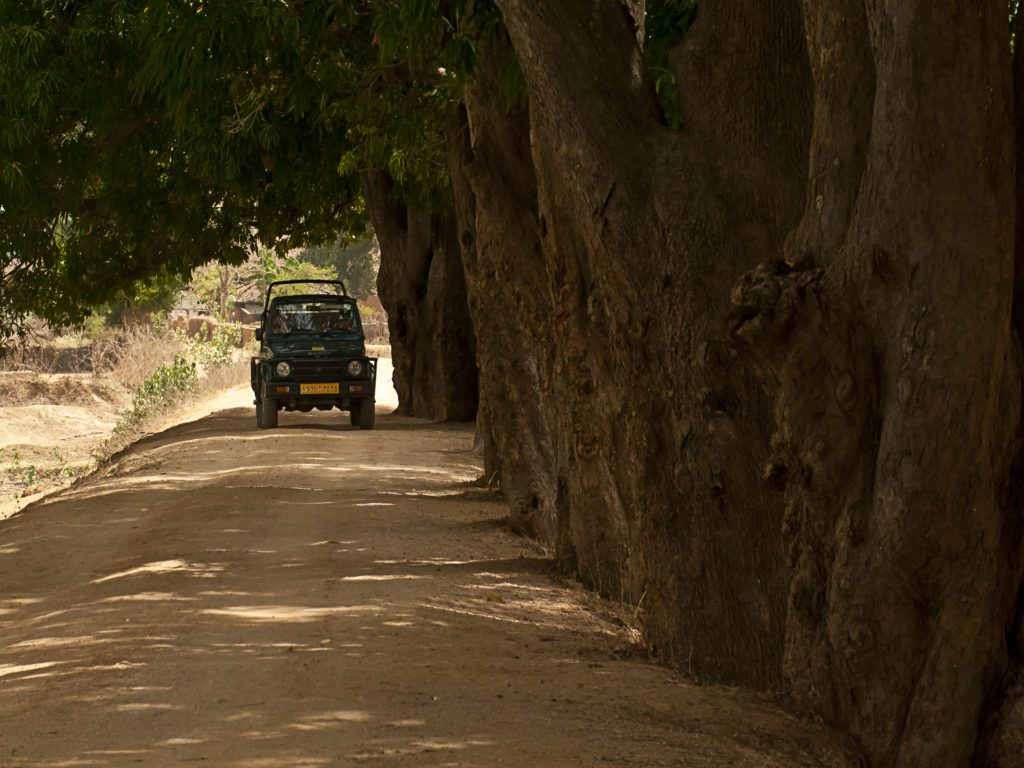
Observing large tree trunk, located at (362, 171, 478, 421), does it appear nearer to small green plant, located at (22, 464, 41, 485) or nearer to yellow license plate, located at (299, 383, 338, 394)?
yellow license plate, located at (299, 383, 338, 394)

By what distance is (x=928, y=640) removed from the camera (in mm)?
5879

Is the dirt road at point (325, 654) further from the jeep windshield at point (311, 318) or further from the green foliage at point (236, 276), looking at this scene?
the green foliage at point (236, 276)

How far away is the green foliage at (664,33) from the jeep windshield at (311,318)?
13.9 m

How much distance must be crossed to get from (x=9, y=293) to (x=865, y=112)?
61.5 feet

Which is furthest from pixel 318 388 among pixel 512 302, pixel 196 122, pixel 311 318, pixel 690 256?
pixel 690 256

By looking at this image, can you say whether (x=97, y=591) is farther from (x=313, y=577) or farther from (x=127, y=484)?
(x=127, y=484)

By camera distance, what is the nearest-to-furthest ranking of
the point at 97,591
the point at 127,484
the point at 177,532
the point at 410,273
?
the point at 97,591
the point at 177,532
the point at 127,484
the point at 410,273

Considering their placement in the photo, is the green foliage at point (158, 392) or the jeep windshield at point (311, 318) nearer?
the jeep windshield at point (311, 318)

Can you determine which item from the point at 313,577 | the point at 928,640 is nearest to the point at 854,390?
the point at 928,640

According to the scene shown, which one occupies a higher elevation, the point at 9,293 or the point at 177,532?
the point at 9,293

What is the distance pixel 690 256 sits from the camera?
687 centimetres

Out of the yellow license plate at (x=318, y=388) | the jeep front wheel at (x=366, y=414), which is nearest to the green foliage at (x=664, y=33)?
the yellow license plate at (x=318, y=388)

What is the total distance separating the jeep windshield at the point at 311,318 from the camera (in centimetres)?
2223

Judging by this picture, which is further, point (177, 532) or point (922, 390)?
point (177, 532)
